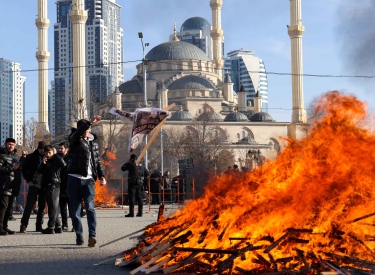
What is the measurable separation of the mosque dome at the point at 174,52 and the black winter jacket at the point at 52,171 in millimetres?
96827

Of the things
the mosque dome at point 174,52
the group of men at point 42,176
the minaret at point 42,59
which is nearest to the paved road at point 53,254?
the group of men at point 42,176

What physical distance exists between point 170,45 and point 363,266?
105860 millimetres

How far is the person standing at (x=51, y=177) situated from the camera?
37.2 ft

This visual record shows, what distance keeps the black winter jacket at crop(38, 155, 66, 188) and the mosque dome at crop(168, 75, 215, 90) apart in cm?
8859

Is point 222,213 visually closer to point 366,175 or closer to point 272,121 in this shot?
point 366,175

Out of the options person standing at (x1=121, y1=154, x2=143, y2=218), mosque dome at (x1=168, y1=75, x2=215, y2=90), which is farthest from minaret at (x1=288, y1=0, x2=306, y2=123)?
person standing at (x1=121, y1=154, x2=143, y2=218)

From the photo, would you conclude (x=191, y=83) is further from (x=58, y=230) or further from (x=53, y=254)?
(x=53, y=254)

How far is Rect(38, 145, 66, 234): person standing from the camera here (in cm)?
1134

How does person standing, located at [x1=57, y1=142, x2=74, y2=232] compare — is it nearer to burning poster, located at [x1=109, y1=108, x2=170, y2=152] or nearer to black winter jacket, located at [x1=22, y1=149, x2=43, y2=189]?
black winter jacket, located at [x1=22, y1=149, x2=43, y2=189]

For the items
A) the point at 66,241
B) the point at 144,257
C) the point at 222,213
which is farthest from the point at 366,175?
the point at 66,241

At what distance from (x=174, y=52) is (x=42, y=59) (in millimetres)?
45900

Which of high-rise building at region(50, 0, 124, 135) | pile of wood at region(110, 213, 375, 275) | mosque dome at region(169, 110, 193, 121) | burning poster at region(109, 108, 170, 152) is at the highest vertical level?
high-rise building at region(50, 0, 124, 135)

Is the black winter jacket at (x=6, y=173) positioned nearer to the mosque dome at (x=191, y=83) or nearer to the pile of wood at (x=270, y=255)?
the pile of wood at (x=270, y=255)

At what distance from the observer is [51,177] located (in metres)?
11.3
